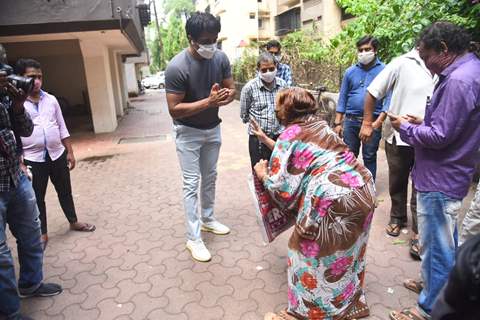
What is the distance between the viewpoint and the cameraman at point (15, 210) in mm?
2121

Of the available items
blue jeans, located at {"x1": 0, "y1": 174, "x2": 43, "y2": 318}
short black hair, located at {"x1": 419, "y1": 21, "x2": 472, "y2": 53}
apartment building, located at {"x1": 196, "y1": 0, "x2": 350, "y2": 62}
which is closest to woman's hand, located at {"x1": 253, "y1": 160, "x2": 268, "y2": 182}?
short black hair, located at {"x1": 419, "y1": 21, "x2": 472, "y2": 53}

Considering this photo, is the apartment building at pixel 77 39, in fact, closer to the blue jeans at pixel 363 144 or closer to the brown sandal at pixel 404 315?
the blue jeans at pixel 363 144

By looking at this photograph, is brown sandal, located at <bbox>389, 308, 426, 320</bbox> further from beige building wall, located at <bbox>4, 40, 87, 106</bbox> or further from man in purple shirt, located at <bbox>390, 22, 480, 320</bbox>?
beige building wall, located at <bbox>4, 40, 87, 106</bbox>

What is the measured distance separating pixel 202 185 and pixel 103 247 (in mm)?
1121

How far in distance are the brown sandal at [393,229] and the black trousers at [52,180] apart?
3.16 m

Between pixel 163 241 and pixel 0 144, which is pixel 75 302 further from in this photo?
pixel 0 144

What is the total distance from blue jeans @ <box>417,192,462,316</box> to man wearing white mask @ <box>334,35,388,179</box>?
5.96ft

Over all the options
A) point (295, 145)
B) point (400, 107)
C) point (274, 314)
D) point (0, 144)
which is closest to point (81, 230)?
point (0, 144)

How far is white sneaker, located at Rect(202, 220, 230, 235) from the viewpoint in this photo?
3578 mm

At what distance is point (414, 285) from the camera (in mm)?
2590

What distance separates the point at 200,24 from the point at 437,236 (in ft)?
7.02

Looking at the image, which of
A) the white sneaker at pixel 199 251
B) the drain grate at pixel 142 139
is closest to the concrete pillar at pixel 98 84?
the drain grate at pixel 142 139

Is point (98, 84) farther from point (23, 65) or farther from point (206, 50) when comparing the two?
point (206, 50)

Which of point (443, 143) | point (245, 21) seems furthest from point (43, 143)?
point (245, 21)
